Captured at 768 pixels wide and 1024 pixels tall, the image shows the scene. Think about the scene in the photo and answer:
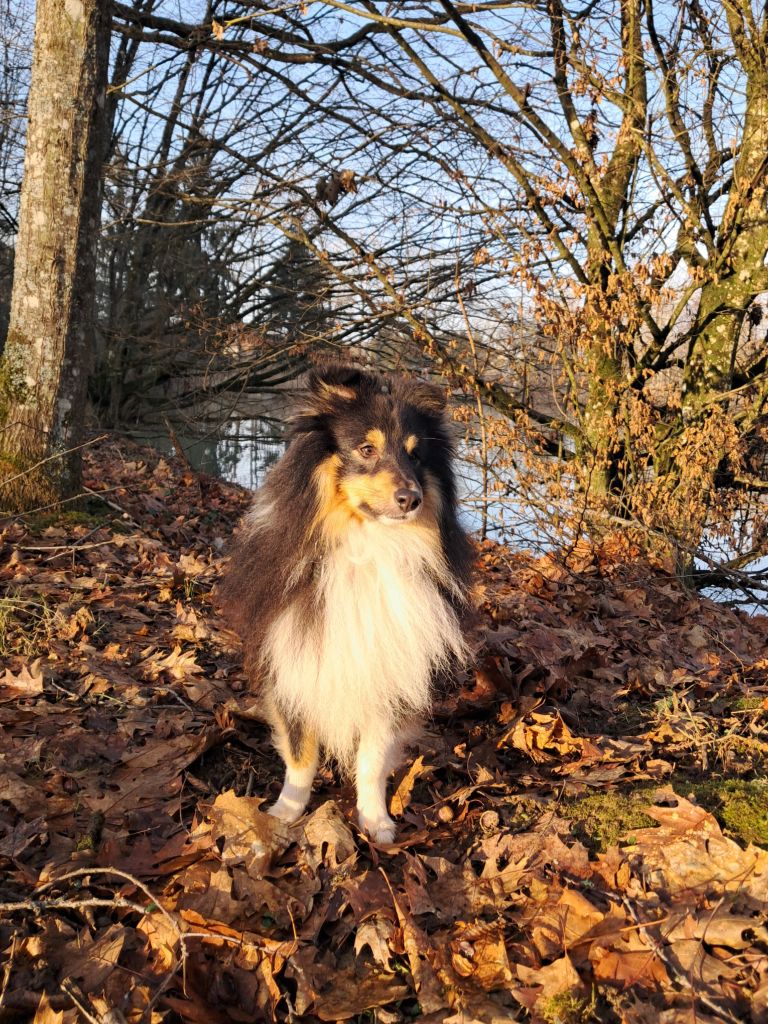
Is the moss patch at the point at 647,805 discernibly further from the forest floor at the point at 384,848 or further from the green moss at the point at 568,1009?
the green moss at the point at 568,1009

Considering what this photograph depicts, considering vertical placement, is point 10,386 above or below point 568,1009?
above

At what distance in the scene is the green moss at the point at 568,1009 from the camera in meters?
1.99

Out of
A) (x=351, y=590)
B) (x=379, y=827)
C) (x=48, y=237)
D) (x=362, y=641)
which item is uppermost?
(x=48, y=237)

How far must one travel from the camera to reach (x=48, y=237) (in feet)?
18.6

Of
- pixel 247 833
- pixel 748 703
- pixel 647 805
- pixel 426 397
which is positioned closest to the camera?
pixel 247 833

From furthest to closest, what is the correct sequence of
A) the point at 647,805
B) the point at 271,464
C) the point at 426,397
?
the point at 271,464 < the point at 426,397 < the point at 647,805

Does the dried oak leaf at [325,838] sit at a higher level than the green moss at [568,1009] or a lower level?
lower

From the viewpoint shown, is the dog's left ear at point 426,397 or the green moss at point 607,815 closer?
the green moss at point 607,815

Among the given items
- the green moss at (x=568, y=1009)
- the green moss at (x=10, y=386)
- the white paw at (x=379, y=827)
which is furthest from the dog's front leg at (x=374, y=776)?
the green moss at (x=10, y=386)

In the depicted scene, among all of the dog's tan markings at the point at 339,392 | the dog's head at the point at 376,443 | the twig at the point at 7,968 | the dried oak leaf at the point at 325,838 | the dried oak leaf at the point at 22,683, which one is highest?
the dog's tan markings at the point at 339,392

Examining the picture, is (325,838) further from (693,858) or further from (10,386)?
(10,386)

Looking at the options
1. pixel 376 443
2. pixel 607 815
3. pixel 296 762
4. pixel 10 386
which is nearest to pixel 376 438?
pixel 376 443

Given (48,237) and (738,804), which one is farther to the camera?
(48,237)

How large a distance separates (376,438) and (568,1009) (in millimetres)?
2195
